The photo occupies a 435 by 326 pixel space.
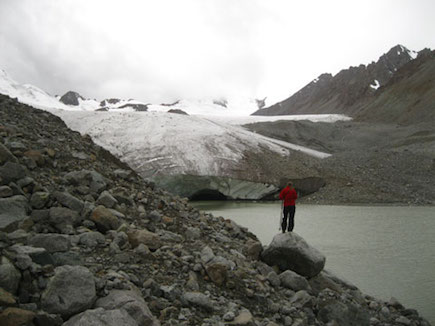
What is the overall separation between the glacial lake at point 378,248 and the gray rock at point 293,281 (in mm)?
2137

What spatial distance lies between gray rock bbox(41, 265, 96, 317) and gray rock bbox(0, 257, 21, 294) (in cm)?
24

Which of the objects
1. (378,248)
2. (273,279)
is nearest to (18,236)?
(273,279)

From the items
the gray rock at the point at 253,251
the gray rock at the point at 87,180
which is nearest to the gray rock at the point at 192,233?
the gray rock at the point at 253,251

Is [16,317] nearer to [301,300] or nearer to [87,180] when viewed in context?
[87,180]

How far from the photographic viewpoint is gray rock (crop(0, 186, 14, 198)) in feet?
15.3

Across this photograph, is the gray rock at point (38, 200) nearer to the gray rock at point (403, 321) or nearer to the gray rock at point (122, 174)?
the gray rock at point (122, 174)

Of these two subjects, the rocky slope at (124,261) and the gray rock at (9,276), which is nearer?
the gray rock at (9,276)

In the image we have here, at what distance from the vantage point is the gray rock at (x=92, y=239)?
4.57m

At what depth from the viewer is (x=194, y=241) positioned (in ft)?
20.2

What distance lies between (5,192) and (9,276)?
1.76 metres

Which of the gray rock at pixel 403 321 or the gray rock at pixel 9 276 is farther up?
the gray rock at pixel 9 276

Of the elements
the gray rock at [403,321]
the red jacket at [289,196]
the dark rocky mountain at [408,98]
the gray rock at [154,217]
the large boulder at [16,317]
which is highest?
→ the dark rocky mountain at [408,98]

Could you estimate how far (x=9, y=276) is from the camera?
3.25 meters

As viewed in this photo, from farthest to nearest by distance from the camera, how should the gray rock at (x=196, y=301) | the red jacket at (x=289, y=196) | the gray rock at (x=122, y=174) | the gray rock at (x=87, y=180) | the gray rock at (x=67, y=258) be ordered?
the red jacket at (x=289, y=196)
the gray rock at (x=122, y=174)
the gray rock at (x=87, y=180)
the gray rock at (x=196, y=301)
the gray rock at (x=67, y=258)
